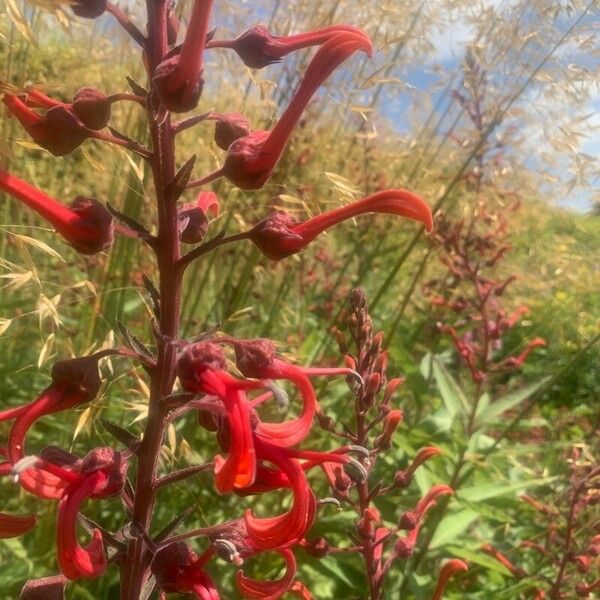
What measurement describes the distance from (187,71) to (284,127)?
0.17 meters

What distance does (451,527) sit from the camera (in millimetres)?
2484

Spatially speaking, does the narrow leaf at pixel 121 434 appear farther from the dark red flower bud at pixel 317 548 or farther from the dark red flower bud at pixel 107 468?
the dark red flower bud at pixel 317 548

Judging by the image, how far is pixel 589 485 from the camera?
6.99 feet

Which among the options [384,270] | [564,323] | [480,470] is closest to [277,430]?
[480,470]

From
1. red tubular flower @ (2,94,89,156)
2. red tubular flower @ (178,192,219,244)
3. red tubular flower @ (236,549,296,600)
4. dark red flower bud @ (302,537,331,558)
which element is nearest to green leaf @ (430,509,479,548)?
dark red flower bud @ (302,537,331,558)

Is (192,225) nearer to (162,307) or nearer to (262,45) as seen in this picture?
(162,307)

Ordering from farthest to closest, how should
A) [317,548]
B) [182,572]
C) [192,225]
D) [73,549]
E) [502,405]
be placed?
[502,405]
[317,548]
[192,225]
[182,572]
[73,549]

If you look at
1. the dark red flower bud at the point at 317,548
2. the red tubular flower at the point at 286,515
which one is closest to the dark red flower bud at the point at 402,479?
the dark red flower bud at the point at 317,548

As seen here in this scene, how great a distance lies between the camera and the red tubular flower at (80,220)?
1.11 m

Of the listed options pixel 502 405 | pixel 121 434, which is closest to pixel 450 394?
pixel 502 405

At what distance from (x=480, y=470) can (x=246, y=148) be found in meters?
2.14

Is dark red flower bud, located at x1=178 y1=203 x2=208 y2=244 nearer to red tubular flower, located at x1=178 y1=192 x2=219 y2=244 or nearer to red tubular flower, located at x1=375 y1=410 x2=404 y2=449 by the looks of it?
red tubular flower, located at x1=178 y1=192 x2=219 y2=244

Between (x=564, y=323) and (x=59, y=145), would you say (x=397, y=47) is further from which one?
(x=564, y=323)

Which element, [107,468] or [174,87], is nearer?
[174,87]
